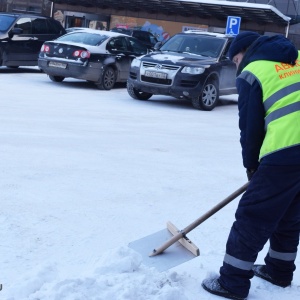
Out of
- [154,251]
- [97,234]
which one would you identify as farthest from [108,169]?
[154,251]

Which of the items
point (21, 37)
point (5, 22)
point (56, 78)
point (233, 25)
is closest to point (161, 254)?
point (56, 78)

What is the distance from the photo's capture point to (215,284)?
451cm

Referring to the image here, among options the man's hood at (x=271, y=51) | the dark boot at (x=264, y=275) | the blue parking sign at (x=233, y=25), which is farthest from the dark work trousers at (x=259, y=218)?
the blue parking sign at (x=233, y=25)

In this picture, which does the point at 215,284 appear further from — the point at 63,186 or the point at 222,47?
the point at 222,47

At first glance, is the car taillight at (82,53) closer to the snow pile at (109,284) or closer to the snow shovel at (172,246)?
the snow shovel at (172,246)

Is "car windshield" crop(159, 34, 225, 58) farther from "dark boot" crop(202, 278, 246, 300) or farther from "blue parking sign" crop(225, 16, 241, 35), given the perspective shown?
"dark boot" crop(202, 278, 246, 300)

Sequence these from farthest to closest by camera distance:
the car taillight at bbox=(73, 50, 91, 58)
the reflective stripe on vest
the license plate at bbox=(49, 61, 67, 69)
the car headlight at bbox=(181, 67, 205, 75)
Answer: the license plate at bbox=(49, 61, 67, 69) → the car taillight at bbox=(73, 50, 91, 58) → the car headlight at bbox=(181, 67, 205, 75) → the reflective stripe on vest

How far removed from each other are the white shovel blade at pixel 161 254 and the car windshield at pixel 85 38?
12934 mm

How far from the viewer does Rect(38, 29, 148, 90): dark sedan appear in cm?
1683

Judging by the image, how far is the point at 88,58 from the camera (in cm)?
1677

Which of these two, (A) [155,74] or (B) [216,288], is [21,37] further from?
(B) [216,288]

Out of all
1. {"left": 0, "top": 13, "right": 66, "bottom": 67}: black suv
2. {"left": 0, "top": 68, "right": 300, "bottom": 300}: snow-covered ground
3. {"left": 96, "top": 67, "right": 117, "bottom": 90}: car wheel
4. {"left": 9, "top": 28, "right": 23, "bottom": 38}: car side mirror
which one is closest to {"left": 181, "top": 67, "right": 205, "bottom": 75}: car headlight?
{"left": 0, "top": 68, "right": 300, "bottom": 300}: snow-covered ground

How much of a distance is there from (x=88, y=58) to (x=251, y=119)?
42.0 ft


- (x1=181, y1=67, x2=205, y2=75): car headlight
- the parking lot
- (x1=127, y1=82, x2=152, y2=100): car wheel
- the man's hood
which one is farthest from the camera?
(x1=127, y1=82, x2=152, y2=100): car wheel
